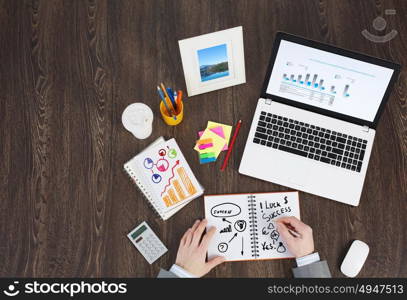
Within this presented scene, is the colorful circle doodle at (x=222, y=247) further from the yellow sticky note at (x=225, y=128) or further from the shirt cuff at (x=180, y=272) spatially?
the yellow sticky note at (x=225, y=128)

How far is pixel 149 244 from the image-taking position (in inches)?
47.6

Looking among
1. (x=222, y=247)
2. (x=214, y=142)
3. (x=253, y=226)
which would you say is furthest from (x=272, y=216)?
(x=214, y=142)

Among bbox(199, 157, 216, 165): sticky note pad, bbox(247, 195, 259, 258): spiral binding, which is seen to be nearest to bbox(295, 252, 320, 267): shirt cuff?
bbox(247, 195, 259, 258): spiral binding

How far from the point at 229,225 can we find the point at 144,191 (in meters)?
0.27

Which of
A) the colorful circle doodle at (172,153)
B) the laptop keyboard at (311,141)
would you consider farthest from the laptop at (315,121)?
the colorful circle doodle at (172,153)

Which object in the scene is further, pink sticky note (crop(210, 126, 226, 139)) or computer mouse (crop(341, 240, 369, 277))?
pink sticky note (crop(210, 126, 226, 139))

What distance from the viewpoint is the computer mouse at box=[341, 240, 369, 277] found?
1.17m

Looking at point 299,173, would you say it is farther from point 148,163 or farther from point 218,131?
point 148,163

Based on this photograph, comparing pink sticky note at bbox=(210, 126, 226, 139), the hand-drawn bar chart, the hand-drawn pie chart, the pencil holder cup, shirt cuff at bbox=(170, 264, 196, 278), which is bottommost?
shirt cuff at bbox=(170, 264, 196, 278)

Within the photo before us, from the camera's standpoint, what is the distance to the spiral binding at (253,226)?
1206mm

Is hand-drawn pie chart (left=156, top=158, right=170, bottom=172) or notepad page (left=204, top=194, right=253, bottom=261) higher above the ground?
hand-drawn pie chart (left=156, top=158, right=170, bottom=172)

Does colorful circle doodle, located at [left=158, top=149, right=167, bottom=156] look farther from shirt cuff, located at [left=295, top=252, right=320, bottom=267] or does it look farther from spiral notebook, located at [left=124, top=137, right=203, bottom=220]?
shirt cuff, located at [left=295, top=252, right=320, bottom=267]

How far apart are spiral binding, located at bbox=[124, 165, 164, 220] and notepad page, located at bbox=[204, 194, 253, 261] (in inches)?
5.8

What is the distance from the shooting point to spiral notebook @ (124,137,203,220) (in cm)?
123
